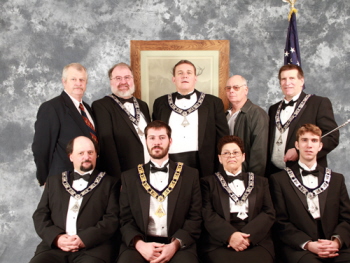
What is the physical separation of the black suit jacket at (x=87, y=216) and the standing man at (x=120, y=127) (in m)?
0.42

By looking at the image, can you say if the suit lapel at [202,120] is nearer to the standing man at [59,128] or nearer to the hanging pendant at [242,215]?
the hanging pendant at [242,215]

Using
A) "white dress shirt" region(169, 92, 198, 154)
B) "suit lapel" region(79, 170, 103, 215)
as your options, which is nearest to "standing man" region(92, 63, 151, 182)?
"white dress shirt" region(169, 92, 198, 154)

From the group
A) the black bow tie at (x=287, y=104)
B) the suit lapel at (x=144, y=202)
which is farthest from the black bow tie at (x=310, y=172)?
the suit lapel at (x=144, y=202)

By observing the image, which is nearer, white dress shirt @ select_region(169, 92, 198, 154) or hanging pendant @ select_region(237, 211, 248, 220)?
hanging pendant @ select_region(237, 211, 248, 220)

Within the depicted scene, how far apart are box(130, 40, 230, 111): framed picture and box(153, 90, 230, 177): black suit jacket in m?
0.83

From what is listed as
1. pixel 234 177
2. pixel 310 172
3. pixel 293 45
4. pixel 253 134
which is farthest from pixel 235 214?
pixel 293 45

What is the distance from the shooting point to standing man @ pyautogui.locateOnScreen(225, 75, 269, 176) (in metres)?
3.87

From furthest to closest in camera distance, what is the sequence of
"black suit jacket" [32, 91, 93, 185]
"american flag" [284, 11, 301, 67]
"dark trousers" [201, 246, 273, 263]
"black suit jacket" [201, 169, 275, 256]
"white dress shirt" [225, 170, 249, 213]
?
"american flag" [284, 11, 301, 67] → "black suit jacket" [32, 91, 93, 185] → "white dress shirt" [225, 170, 249, 213] → "black suit jacket" [201, 169, 275, 256] → "dark trousers" [201, 246, 273, 263]

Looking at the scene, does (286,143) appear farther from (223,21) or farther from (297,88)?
(223,21)

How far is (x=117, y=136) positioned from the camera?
3.90 meters

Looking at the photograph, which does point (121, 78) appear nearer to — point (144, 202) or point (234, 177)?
point (144, 202)

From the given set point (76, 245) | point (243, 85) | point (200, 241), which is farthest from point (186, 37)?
point (76, 245)

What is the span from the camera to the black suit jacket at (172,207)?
10.6ft

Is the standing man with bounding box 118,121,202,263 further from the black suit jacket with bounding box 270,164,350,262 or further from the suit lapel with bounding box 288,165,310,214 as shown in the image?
the suit lapel with bounding box 288,165,310,214
